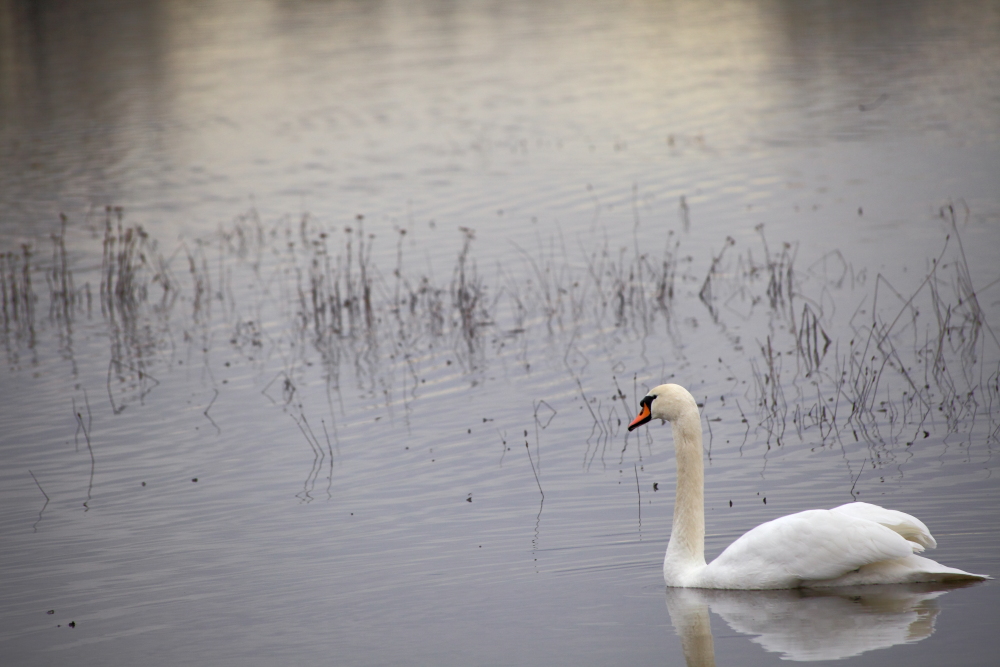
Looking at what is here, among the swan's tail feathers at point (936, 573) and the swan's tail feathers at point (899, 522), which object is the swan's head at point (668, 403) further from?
the swan's tail feathers at point (936, 573)

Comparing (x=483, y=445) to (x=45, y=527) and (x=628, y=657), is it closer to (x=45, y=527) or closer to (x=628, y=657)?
(x=45, y=527)

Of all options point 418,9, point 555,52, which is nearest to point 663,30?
point 555,52

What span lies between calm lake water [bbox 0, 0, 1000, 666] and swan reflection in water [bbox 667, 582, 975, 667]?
0.03 metres

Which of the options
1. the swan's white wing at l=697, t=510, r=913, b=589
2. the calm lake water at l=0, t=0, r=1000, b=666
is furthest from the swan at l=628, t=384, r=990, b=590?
the calm lake water at l=0, t=0, r=1000, b=666

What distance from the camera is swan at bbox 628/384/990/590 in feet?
Result: 25.0

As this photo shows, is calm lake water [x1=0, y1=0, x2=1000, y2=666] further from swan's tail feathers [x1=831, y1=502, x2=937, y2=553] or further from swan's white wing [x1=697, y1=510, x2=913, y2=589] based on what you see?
swan's tail feathers [x1=831, y1=502, x2=937, y2=553]

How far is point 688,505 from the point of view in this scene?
8578 mm

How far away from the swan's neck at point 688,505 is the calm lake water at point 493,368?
28 centimetres

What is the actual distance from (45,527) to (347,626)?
13.8 feet

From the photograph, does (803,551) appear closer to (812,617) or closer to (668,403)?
(812,617)

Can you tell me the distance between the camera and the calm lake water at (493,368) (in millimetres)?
8438

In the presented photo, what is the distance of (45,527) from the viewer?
1112cm

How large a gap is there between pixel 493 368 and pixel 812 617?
812cm

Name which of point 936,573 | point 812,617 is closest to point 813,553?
point 812,617
